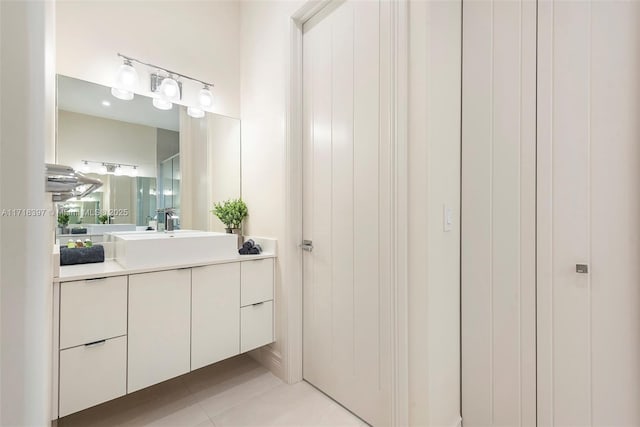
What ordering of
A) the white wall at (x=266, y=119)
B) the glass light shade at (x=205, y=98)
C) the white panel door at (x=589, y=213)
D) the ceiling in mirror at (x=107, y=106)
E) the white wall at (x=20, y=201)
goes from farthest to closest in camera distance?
the glass light shade at (x=205, y=98) → the white wall at (x=266, y=119) → the ceiling in mirror at (x=107, y=106) → the white panel door at (x=589, y=213) → the white wall at (x=20, y=201)

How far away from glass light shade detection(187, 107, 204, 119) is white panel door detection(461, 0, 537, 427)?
1744 millimetres

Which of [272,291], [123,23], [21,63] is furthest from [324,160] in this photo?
[21,63]

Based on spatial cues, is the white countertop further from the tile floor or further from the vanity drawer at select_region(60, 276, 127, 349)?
the tile floor

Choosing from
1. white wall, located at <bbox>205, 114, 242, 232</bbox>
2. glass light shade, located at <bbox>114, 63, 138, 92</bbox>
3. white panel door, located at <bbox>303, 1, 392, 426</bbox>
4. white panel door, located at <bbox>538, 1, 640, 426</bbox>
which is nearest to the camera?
white panel door, located at <bbox>538, 1, 640, 426</bbox>

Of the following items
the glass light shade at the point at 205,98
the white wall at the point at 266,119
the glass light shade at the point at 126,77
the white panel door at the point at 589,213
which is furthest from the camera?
the glass light shade at the point at 205,98

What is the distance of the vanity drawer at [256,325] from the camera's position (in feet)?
6.17

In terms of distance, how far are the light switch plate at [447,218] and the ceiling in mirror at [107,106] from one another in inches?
72.6

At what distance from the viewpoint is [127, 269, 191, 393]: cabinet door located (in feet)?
4.86

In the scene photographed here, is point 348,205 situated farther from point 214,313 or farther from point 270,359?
point 270,359

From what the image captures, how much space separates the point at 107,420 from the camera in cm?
159

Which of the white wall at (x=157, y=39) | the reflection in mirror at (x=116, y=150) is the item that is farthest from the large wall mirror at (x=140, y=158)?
the white wall at (x=157, y=39)

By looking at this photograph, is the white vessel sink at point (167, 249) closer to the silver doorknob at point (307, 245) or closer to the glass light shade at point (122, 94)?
the silver doorknob at point (307, 245)

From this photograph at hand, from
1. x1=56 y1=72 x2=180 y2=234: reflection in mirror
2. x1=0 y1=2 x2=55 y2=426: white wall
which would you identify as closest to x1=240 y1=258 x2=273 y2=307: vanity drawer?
x1=56 y1=72 x2=180 y2=234: reflection in mirror

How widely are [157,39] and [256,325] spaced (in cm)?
199
